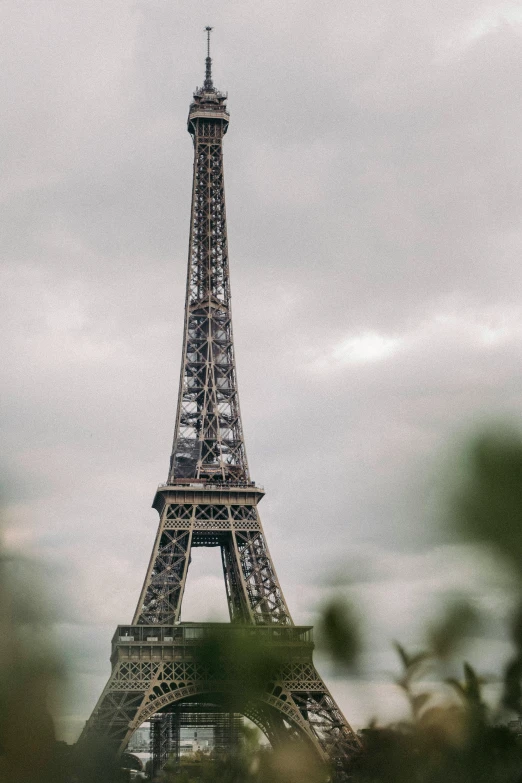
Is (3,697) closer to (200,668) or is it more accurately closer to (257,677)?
(257,677)

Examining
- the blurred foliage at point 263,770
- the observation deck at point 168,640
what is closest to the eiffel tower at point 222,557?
the observation deck at point 168,640

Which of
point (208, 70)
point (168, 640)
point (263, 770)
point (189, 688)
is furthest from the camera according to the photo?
point (208, 70)

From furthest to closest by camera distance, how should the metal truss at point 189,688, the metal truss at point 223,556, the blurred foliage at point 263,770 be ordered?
the metal truss at point 223,556 → the metal truss at point 189,688 → the blurred foliage at point 263,770

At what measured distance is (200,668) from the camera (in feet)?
248

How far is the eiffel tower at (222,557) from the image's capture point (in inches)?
2921

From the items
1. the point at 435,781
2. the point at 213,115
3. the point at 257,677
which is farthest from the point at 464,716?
the point at 213,115

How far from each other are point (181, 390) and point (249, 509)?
11972mm

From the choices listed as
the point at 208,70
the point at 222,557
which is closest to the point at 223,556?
the point at 222,557

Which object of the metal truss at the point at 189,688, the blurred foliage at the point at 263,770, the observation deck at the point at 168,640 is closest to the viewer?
the blurred foliage at the point at 263,770

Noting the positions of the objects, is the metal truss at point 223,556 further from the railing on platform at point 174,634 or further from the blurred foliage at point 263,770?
the blurred foliage at point 263,770

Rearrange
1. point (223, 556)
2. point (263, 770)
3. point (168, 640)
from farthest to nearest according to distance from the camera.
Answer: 1. point (223, 556)
2. point (168, 640)
3. point (263, 770)

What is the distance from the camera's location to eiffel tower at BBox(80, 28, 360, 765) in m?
74.2

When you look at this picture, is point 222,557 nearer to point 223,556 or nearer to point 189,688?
point 223,556

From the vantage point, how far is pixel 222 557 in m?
87.9
